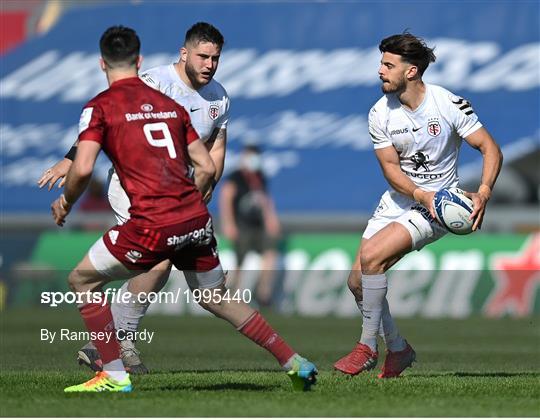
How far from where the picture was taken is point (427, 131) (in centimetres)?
1072

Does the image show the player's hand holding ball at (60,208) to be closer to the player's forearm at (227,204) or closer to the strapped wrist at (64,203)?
the strapped wrist at (64,203)

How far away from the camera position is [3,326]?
18.0m

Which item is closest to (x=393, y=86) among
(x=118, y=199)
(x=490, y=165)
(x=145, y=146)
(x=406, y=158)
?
(x=406, y=158)

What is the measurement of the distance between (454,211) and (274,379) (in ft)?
5.90

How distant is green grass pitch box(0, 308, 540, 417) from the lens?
844 cm

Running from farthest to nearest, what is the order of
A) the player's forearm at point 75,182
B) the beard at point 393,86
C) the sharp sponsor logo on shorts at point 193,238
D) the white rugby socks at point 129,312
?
1. the white rugby socks at point 129,312
2. the beard at point 393,86
3. the sharp sponsor logo on shorts at point 193,238
4. the player's forearm at point 75,182

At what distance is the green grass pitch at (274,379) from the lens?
332 inches

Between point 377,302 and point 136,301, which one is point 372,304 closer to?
point 377,302

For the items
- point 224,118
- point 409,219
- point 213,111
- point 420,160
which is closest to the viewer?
point 409,219

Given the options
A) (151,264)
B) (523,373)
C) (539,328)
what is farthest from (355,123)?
→ (151,264)

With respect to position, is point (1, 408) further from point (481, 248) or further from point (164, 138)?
point (481, 248)

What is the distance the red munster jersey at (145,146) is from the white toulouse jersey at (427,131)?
95.4 inches

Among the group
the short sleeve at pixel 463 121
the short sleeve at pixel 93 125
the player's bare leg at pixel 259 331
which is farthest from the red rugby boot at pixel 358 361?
the short sleeve at pixel 93 125

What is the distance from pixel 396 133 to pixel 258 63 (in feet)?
64.2
